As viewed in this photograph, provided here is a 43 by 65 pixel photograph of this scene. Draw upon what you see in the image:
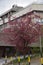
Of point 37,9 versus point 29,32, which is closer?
point 29,32

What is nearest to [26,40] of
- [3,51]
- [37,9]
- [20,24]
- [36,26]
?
[20,24]

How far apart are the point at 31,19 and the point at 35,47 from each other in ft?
48.9

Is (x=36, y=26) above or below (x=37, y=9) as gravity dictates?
below

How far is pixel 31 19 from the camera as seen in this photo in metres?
31.7

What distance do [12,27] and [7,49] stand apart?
2152 centimetres

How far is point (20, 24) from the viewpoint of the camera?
1182 inches

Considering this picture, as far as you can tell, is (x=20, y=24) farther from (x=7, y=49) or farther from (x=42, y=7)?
(x=42, y=7)

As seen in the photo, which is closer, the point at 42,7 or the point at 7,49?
the point at 7,49

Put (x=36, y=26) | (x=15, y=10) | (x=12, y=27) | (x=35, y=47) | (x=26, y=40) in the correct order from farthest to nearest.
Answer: (x=15, y=10)
(x=35, y=47)
(x=36, y=26)
(x=12, y=27)
(x=26, y=40)

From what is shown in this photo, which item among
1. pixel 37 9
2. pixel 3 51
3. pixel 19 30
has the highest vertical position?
pixel 37 9

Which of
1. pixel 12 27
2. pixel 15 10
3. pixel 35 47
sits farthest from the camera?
pixel 15 10

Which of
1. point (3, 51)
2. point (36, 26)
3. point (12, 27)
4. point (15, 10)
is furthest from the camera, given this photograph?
point (15, 10)

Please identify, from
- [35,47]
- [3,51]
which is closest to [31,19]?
[35,47]

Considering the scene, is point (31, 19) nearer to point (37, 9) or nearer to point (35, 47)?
point (35, 47)
